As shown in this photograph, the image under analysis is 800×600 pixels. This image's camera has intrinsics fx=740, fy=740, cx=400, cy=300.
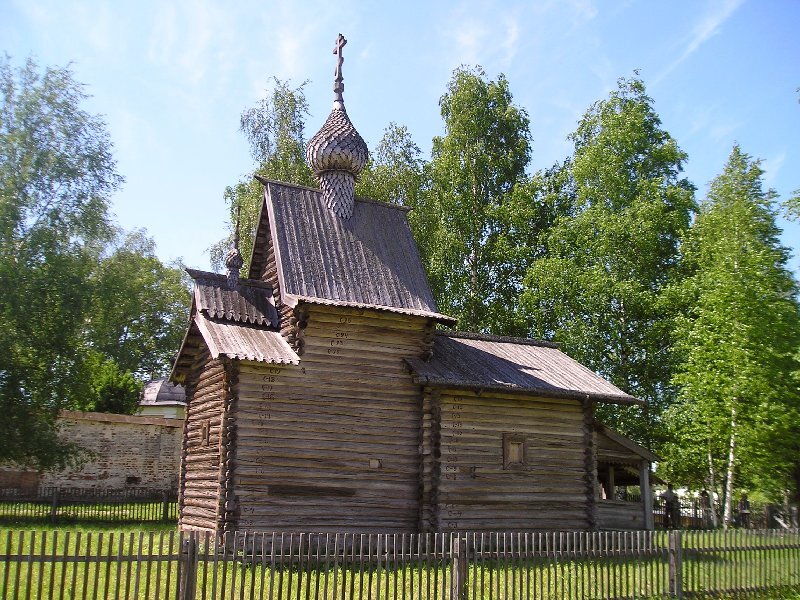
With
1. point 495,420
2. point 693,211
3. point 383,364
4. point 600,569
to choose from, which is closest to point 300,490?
point 383,364

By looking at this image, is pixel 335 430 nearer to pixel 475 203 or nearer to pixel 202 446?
pixel 202 446

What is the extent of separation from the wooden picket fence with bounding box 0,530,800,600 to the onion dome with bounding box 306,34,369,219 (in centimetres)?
Result: 851

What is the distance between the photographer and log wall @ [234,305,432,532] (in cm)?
1516

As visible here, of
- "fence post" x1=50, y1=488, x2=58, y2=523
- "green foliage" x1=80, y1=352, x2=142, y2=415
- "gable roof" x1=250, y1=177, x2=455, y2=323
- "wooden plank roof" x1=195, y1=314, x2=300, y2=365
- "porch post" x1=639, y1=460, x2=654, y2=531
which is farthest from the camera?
"green foliage" x1=80, y1=352, x2=142, y2=415

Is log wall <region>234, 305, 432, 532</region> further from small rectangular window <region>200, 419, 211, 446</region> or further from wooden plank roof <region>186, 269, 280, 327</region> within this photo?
small rectangular window <region>200, 419, 211, 446</region>

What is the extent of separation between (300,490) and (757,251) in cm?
1853

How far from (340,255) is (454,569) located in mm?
9127

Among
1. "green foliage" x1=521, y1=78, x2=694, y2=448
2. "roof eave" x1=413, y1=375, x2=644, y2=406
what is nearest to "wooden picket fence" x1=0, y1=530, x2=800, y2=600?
"roof eave" x1=413, y1=375, x2=644, y2=406

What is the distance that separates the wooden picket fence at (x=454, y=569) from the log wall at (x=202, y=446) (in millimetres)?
2039

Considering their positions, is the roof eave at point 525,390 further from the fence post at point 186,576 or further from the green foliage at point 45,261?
the green foliage at point 45,261

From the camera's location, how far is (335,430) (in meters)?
16.0

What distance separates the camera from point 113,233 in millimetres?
29672

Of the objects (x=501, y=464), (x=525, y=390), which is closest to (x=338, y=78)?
(x=525, y=390)

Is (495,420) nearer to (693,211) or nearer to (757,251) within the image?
(757,251)
